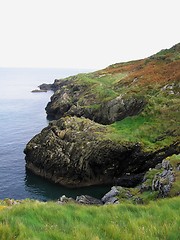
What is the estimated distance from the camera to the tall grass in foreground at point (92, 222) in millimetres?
8156

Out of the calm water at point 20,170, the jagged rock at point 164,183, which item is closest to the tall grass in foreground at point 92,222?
the jagged rock at point 164,183


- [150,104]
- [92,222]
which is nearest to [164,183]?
[92,222]

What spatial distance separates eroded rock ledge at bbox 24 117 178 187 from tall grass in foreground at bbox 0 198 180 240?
30728 millimetres

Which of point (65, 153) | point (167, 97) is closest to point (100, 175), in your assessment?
point (65, 153)

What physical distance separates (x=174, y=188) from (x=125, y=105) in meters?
37.2

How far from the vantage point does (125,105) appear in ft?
190

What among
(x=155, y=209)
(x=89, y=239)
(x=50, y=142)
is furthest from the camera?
(x=50, y=142)

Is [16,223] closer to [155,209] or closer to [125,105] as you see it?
[155,209]

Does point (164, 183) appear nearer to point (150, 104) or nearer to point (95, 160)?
point (95, 160)

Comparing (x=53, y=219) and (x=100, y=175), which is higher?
(x=53, y=219)

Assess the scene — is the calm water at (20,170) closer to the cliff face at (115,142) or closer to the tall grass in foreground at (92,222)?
the cliff face at (115,142)

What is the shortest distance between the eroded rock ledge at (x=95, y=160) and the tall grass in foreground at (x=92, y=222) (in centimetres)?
3073

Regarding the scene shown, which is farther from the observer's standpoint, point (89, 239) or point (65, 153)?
point (65, 153)

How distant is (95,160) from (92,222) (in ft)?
112
